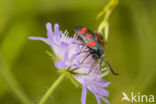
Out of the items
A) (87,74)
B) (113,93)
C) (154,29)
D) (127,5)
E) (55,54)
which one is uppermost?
(127,5)

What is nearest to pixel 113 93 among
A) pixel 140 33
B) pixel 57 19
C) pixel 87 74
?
pixel 140 33

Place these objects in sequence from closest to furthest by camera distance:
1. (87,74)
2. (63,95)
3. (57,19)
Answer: (87,74)
(63,95)
(57,19)

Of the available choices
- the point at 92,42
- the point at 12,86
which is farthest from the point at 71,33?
the point at 92,42

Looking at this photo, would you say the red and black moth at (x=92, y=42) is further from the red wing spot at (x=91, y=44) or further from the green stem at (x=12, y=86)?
the green stem at (x=12, y=86)

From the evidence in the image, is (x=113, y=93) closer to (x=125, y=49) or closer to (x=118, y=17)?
(x=125, y=49)

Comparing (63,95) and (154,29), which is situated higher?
(154,29)

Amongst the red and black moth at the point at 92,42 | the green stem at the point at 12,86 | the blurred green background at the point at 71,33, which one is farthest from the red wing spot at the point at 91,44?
the blurred green background at the point at 71,33
